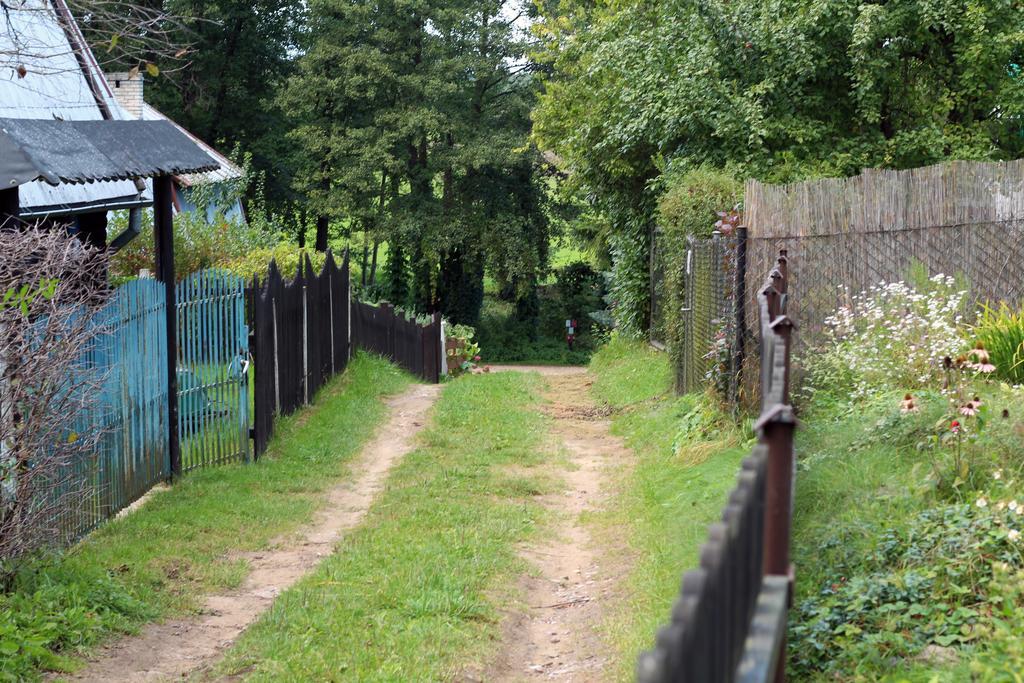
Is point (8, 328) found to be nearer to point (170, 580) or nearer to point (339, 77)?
point (170, 580)

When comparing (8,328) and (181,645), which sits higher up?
(8,328)

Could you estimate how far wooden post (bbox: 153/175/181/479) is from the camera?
955 cm

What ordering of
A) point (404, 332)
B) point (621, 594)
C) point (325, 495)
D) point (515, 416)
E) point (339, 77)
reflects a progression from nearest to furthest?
point (621, 594), point (325, 495), point (515, 416), point (404, 332), point (339, 77)

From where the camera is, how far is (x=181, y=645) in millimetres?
6164

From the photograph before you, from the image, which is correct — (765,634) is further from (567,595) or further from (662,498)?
(662,498)

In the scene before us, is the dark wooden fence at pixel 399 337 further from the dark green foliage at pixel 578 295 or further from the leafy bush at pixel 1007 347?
the dark green foliage at pixel 578 295

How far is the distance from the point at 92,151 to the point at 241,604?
329cm

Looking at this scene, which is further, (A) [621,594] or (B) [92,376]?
(B) [92,376]

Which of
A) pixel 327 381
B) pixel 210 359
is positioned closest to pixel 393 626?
pixel 210 359

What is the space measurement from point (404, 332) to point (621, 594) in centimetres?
1620

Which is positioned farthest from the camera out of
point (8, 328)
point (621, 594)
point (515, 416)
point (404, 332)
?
point (404, 332)

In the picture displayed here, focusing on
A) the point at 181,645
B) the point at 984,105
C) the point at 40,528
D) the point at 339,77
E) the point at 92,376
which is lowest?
the point at 181,645

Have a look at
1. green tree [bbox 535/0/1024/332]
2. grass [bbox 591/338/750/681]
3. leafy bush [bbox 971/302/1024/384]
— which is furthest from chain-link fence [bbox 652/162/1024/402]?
green tree [bbox 535/0/1024/332]

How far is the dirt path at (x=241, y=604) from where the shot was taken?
5.79m
